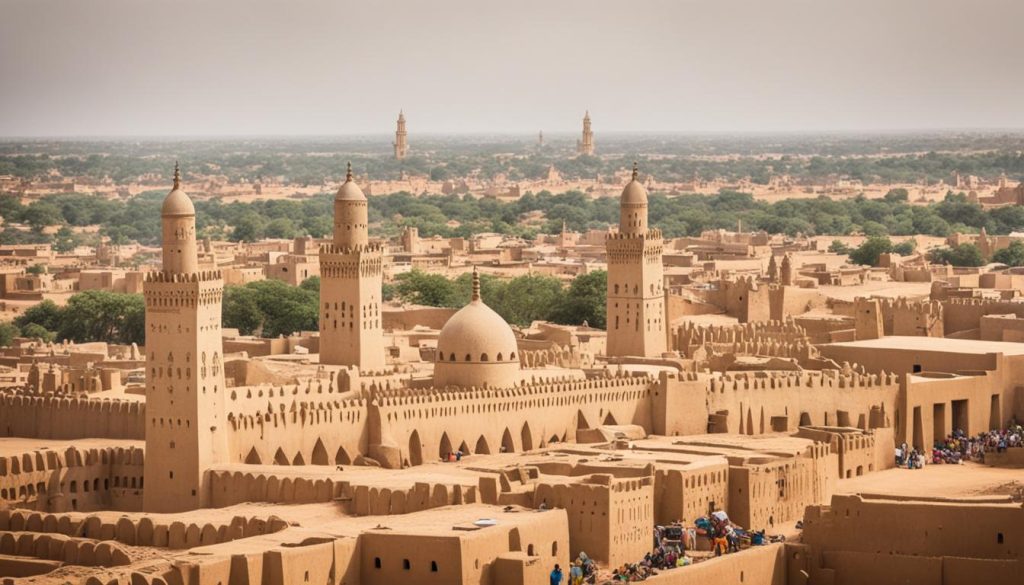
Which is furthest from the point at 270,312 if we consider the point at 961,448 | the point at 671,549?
the point at 671,549

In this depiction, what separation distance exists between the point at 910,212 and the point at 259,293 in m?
78.6

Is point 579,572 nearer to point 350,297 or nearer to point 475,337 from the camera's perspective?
point 475,337

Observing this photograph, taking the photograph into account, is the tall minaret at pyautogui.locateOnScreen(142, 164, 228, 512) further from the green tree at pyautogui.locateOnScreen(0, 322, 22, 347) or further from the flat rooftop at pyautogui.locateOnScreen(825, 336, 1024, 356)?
the green tree at pyautogui.locateOnScreen(0, 322, 22, 347)

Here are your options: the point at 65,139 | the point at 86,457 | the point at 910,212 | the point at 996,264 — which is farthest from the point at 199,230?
the point at 86,457

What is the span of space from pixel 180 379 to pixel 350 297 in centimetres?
1233

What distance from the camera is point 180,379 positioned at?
4922cm

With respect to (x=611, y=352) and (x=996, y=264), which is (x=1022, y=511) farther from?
(x=996, y=264)

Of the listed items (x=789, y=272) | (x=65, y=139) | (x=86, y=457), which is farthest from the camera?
(x=65, y=139)

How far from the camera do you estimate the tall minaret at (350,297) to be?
6119 cm

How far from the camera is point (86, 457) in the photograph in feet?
167

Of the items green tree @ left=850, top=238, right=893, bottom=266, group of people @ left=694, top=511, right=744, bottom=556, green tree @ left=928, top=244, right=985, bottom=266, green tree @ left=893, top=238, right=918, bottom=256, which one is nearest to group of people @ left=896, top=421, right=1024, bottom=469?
group of people @ left=694, top=511, right=744, bottom=556

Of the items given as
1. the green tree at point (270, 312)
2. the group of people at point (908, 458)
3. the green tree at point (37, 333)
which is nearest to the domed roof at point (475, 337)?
the group of people at point (908, 458)

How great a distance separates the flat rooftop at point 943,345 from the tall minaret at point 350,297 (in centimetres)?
1191

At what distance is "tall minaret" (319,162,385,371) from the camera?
61.2m
